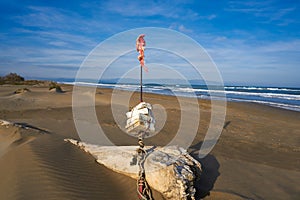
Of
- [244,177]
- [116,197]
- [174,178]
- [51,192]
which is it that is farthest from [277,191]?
[51,192]

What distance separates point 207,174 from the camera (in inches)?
220

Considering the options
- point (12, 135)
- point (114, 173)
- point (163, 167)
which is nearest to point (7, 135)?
point (12, 135)

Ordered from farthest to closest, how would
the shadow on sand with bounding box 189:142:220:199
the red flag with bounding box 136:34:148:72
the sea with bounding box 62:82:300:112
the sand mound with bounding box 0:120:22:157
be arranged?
the sea with bounding box 62:82:300:112 < the sand mound with bounding box 0:120:22:157 < the shadow on sand with bounding box 189:142:220:199 < the red flag with bounding box 136:34:148:72

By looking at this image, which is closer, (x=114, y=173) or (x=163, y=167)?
(x=163, y=167)

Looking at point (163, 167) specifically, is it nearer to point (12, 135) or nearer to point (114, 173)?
point (114, 173)

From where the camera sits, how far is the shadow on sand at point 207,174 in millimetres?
4634

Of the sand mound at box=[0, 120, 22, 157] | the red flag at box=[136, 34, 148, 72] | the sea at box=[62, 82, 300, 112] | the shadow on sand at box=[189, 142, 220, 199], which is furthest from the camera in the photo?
the sea at box=[62, 82, 300, 112]

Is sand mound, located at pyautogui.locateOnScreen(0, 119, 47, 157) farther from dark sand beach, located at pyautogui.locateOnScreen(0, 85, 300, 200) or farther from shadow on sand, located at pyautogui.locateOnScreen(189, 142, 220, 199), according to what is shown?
shadow on sand, located at pyautogui.locateOnScreen(189, 142, 220, 199)

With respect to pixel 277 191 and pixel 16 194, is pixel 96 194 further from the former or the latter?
pixel 277 191

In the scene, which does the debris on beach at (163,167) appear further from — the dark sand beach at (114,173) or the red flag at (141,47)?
the red flag at (141,47)

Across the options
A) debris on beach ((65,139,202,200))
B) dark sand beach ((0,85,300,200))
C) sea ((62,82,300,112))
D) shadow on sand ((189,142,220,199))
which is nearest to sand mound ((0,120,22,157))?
dark sand beach ((0,85,300,200))

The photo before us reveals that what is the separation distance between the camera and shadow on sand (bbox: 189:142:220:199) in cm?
463

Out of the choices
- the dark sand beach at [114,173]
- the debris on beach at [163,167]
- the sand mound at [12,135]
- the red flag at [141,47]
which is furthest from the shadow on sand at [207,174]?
the sand mound at [12,135]

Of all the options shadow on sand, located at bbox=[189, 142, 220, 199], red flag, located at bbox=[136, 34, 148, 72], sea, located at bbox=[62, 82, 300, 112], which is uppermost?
red flag, located at bbox=[136, 34, 148, 72]
